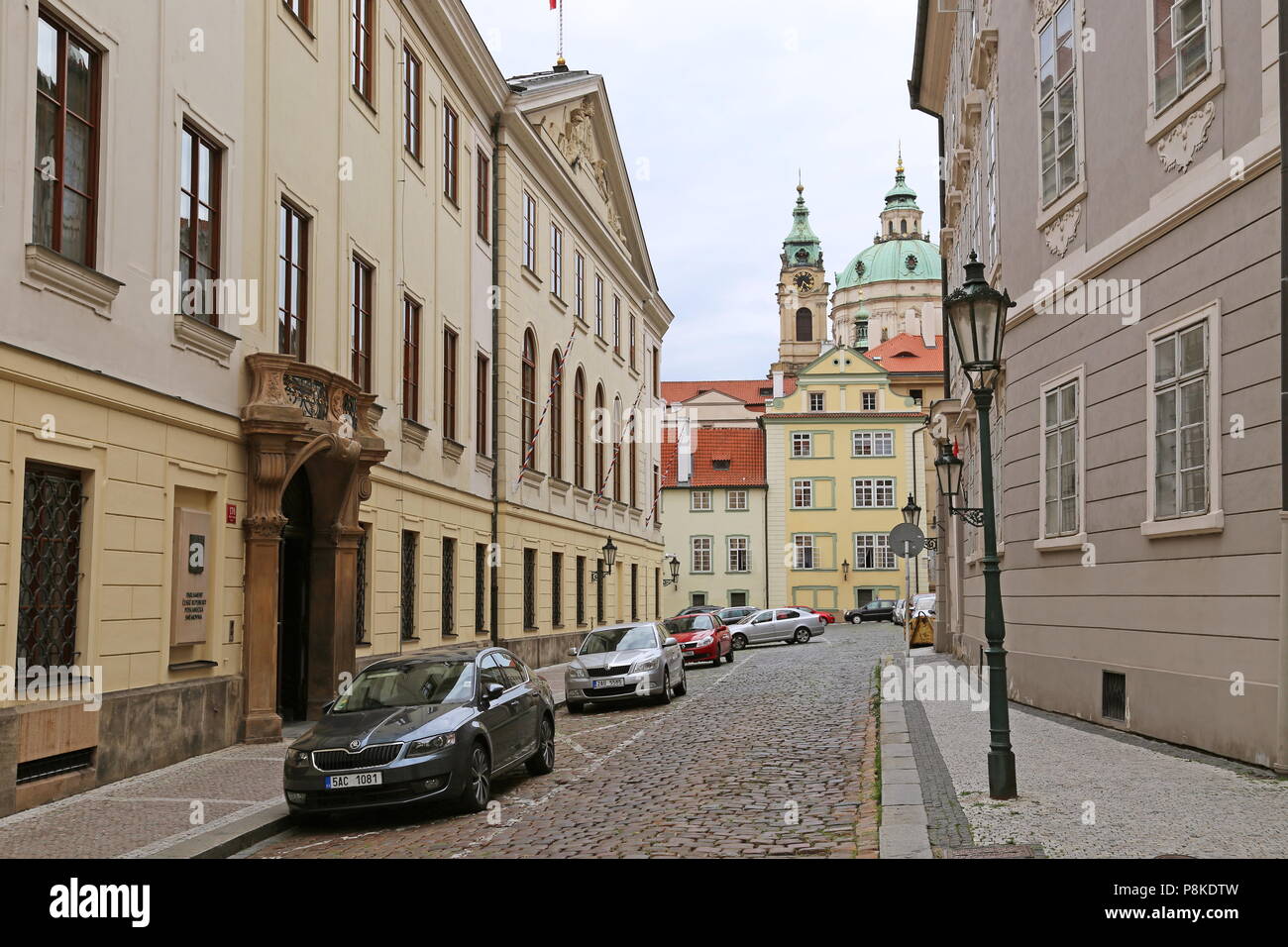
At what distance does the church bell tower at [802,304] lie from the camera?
119500 millimetres

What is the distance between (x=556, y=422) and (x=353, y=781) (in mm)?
24274

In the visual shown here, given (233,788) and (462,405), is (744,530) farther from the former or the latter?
(233,788)

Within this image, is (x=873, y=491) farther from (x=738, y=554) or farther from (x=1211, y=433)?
(x=1211, y=433)

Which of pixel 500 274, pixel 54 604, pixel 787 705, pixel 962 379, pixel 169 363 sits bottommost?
pixel 787 705

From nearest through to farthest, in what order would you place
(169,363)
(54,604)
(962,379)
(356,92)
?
(54,604) < (169,363) < (356,92) < (962,379)

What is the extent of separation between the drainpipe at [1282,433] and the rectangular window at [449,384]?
1688cm

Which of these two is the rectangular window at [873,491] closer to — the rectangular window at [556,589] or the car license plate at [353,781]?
the rectangular window at [556,589]

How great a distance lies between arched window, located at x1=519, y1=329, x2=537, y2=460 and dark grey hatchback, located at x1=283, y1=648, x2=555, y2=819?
1785 centimetres

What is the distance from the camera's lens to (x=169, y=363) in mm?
14219

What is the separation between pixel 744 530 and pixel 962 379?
45463 millimetres

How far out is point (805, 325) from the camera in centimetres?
12175

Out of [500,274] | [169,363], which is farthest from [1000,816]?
[500,274]

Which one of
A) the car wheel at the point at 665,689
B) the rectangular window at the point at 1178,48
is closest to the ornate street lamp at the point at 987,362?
the rectangular window at the point at 1178,48

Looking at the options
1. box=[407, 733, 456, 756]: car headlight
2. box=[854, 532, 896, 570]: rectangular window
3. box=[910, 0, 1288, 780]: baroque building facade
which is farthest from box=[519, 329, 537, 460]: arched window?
box=[854, 532, 896, 570]: rectangular window
